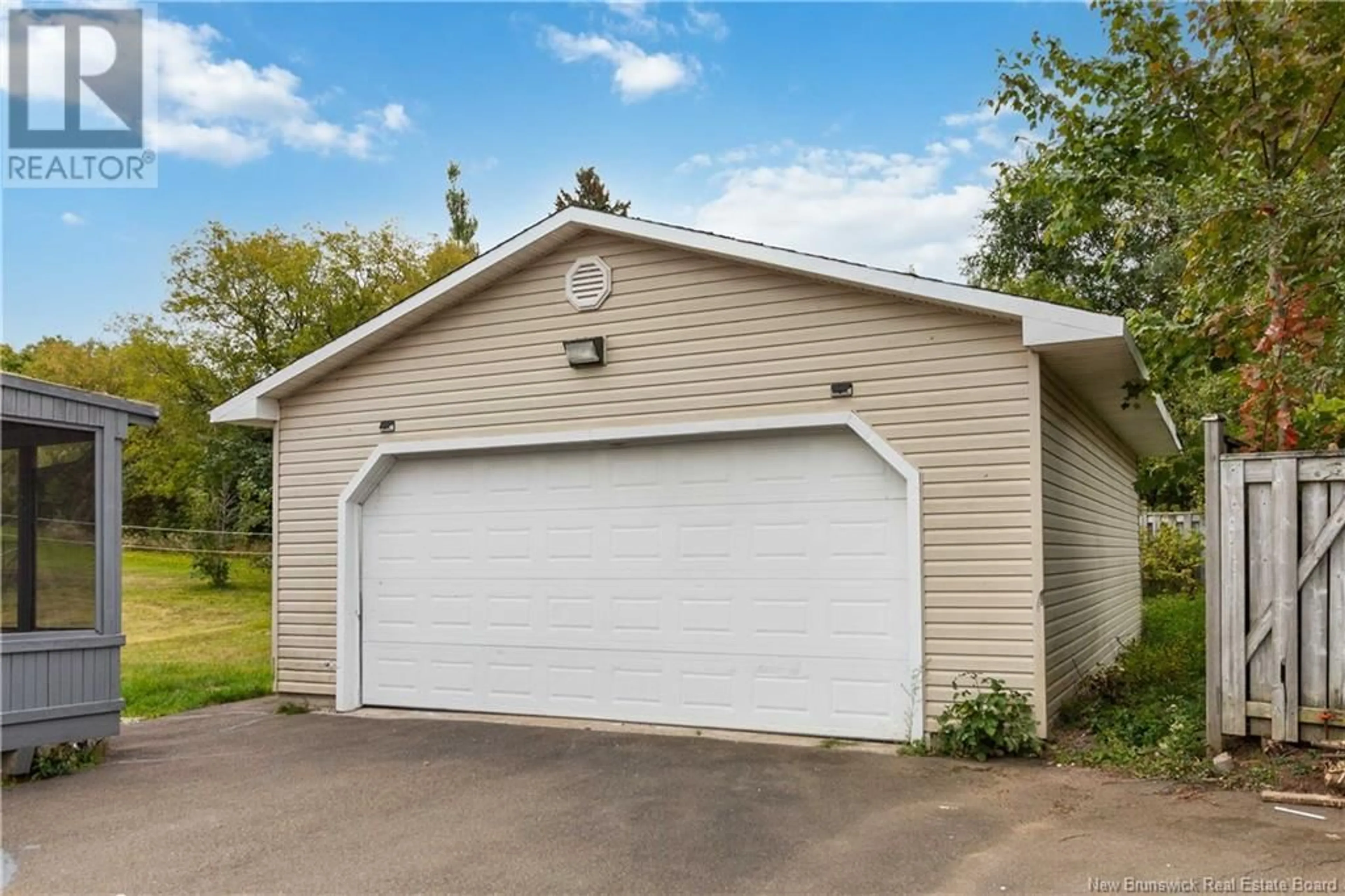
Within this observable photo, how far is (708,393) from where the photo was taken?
21.8ft

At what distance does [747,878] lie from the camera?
363cm

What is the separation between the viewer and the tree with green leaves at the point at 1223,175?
20.1 feet

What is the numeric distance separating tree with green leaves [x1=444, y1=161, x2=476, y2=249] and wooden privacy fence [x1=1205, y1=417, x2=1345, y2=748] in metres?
24.1

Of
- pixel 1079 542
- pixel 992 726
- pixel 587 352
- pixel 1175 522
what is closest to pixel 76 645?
pixel 587 352

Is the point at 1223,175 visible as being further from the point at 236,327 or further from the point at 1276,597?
the point at 236,327

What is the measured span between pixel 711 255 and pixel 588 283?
3.56 feet

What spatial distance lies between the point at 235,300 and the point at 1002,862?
1928 cm

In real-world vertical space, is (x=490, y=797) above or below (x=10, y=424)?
below

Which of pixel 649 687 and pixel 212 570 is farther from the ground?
pixel 649 687

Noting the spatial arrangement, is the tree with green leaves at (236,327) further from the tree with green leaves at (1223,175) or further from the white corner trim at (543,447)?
the tree with green leaves at (1223,175)

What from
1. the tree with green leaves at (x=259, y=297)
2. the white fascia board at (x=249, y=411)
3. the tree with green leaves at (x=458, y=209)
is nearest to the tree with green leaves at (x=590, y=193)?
the tree with green leaves at (x=458, y=209)

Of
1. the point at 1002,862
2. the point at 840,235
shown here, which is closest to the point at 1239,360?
the point at 1002,862

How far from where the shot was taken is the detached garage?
585 cm

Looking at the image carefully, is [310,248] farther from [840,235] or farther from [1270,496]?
[1270,496]
